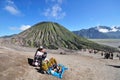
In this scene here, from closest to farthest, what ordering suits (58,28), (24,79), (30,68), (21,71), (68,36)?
1. (24,79)
2. (21,71)
3. (30,68)
4. (68,36)
5. (58,28)

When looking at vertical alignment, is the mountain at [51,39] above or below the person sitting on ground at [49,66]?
above

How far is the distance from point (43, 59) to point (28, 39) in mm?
79156

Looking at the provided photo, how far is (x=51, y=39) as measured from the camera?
333 ft

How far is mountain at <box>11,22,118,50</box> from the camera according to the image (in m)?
92.8

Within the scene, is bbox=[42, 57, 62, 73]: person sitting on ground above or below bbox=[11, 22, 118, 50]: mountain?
below

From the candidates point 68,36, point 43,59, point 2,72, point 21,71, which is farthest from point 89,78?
point 68,36

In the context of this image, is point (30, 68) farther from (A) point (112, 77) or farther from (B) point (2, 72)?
(A) point (112, 77)

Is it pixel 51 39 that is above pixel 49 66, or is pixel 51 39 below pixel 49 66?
above

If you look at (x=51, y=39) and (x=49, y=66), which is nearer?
(x=49, y=66)

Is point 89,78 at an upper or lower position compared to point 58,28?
lower

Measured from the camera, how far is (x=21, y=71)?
1784 centimetres

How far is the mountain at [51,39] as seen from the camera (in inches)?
3654

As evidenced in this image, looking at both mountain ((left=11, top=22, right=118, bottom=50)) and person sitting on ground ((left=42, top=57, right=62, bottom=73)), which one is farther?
mountain ((left=11, top=22, right=118, bottom=50))

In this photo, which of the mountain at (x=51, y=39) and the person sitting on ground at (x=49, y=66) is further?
the mountain at (x=51, y=39)
